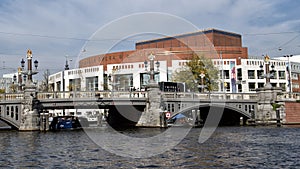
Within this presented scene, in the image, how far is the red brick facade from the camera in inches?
4247

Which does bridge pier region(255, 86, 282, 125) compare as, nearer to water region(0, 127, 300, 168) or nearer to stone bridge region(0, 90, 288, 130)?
stone bridge region(0, 90, 288, 130)

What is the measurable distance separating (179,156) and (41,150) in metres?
11.1

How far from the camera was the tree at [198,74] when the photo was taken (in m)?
73.2

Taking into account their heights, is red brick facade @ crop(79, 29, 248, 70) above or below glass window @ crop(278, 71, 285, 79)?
above

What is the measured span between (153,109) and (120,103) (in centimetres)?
478

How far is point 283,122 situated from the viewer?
60.5 meters

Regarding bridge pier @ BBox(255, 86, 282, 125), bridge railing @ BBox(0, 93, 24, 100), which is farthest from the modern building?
bridge railing @ BBox(0, 93, 24, 100)

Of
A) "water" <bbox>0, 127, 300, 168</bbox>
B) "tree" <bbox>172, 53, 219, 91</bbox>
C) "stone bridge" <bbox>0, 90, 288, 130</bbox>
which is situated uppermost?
"tree" <bbox>172, 53, 219, 91</bbox>

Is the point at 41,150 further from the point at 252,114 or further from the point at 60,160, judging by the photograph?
the point at 252,114

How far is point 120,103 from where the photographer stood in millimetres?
52906

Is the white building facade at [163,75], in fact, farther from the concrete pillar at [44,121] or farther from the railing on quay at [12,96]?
the concrete pillar at [44,121]

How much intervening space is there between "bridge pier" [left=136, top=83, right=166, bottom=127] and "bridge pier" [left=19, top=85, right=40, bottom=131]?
15.2m

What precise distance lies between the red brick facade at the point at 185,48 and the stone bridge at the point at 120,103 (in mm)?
38470

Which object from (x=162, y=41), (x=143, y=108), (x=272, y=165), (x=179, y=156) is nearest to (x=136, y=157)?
(x=179, y=156)
